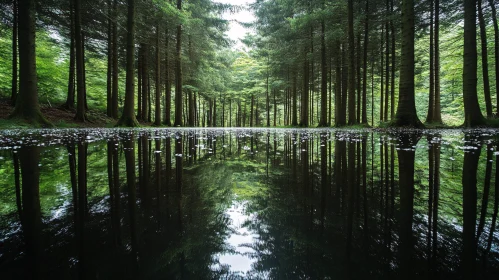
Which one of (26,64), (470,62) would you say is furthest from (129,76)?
(470,62)

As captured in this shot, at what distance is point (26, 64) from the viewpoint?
859 centimetres

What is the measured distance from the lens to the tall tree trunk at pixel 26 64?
858 centimetres

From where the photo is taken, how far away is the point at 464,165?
2670 millimetres

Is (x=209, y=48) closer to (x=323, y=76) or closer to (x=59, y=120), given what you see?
(x=323, y=76)

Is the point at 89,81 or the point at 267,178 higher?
the point at 89,81

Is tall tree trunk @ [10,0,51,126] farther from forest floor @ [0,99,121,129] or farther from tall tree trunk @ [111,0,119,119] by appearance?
tall tree trunk @ [111,0,119,119]

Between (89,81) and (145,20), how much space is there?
11519mm

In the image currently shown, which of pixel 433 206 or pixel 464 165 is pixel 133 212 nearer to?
pixel 433 206

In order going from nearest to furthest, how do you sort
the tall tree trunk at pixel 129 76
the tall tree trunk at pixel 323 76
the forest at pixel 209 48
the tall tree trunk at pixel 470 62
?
the tall tree trunk at pixel 470 62, the forest at pixel 209 48, the tall tree trunk at pixel 129 76, the tall tree trunk at pixel 323 76

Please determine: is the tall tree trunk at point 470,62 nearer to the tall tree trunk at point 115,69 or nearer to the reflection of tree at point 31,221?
the reflection of tree at point 31,221

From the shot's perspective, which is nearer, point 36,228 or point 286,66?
point 36,228

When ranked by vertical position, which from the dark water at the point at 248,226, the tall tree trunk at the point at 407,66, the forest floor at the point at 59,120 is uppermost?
the tall tree trunk at the point at 407,66

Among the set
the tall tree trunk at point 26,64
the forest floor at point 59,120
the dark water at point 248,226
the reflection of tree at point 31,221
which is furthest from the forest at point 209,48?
the reflection of tree at point 31,221

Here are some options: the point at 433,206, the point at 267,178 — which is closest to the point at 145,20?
the point at 267,178
